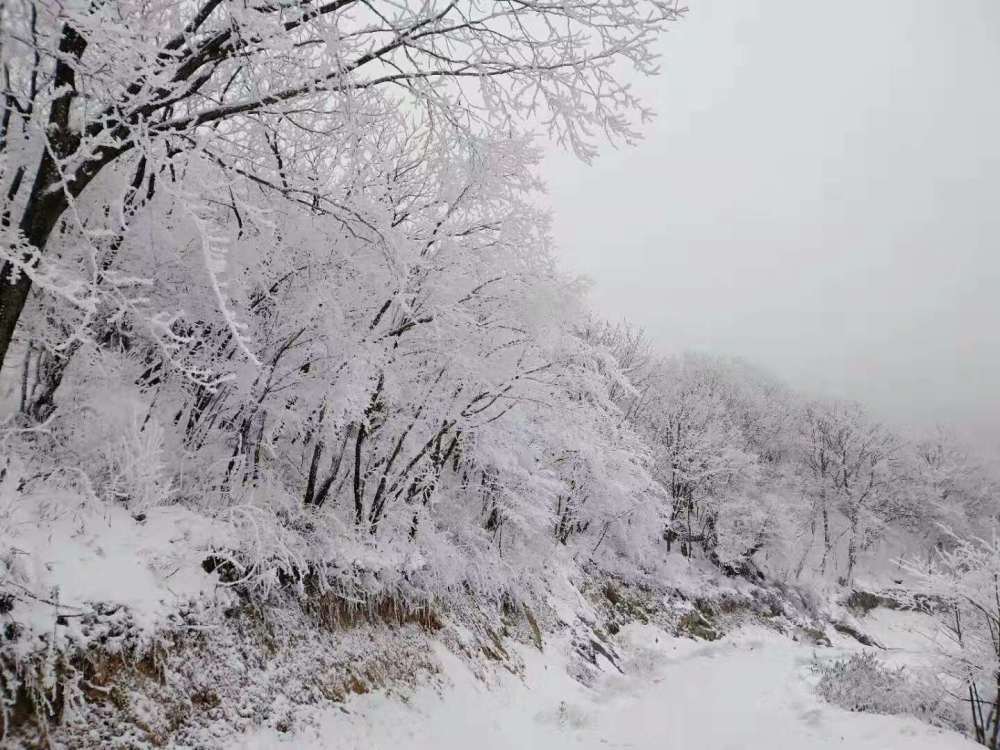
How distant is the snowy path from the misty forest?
0.22 ft

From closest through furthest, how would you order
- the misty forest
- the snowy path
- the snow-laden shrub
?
the misty forest → the snowy path → the snow-laden shrub

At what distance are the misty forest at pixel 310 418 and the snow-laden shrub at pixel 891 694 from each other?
6 cm

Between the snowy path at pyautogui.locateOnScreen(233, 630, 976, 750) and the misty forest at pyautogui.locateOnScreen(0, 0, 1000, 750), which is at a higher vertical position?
the misty forest at pyautogui.locateOnScreen(0, 0, 1000, 750)

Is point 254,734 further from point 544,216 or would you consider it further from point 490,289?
point 544,216

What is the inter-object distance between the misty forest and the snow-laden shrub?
0.06 m

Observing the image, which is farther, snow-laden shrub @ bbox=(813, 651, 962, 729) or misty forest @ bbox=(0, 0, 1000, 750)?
snow-laden shrub @ bbox=(813, 651, 962, 729)

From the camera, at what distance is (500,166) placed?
736 centimetres

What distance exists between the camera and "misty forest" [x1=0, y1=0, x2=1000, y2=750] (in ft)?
11.0

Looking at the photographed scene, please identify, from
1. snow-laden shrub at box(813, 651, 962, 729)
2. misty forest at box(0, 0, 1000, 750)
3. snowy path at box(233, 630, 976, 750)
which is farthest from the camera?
snow-laden shrub at box(813, 651, 962, 729)

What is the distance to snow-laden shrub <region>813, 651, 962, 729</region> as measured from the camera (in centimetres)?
931

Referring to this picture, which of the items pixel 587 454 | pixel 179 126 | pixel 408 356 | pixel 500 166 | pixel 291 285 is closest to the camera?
pixel 179 126

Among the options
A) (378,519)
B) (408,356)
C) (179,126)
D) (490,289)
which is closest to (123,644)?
(179,126)

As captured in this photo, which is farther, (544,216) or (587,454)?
(587,454)

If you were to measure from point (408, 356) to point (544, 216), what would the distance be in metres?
3.01
